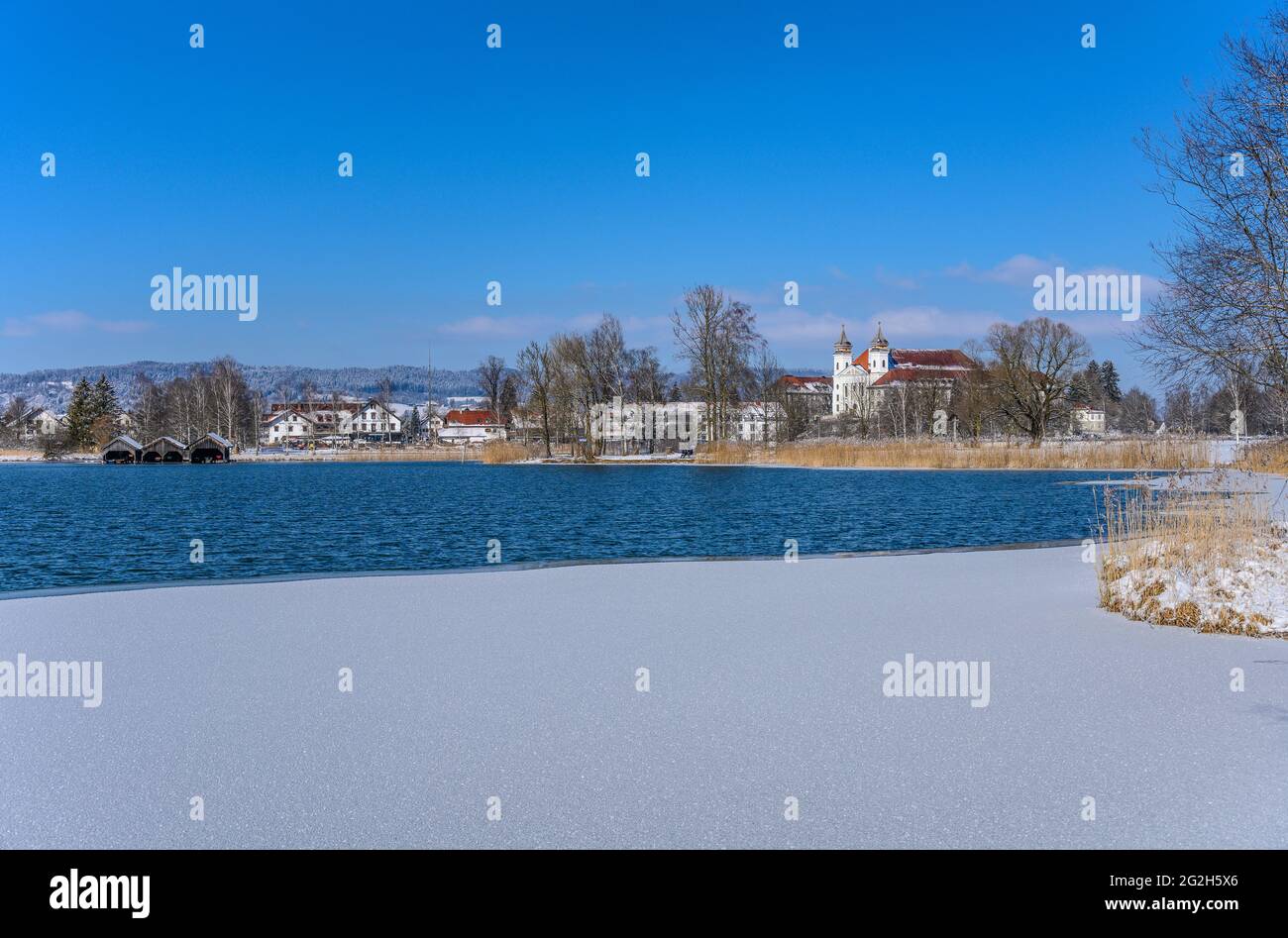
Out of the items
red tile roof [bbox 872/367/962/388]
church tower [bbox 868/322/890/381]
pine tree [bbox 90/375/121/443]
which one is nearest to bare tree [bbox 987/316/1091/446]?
red tile roof [bbox 872/367/962/388]

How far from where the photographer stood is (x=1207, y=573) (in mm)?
9266

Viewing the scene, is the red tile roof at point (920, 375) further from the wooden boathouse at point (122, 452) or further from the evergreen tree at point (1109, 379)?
the wooden boathouse at point (122, 452)

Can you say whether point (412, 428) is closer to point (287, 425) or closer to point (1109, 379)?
point (287, 425)

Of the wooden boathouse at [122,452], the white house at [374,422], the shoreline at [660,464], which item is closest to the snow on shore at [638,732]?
the shoreline at [660,464]

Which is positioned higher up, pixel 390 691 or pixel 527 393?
pixel 527 393

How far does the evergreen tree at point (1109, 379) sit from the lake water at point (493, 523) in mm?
91021

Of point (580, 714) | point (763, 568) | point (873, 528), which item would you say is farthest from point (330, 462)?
point (580, 714)

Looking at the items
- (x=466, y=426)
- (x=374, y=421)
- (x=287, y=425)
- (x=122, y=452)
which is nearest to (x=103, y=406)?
(x=122, y=452)

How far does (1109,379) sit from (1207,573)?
447ft

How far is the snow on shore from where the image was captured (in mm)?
4445
